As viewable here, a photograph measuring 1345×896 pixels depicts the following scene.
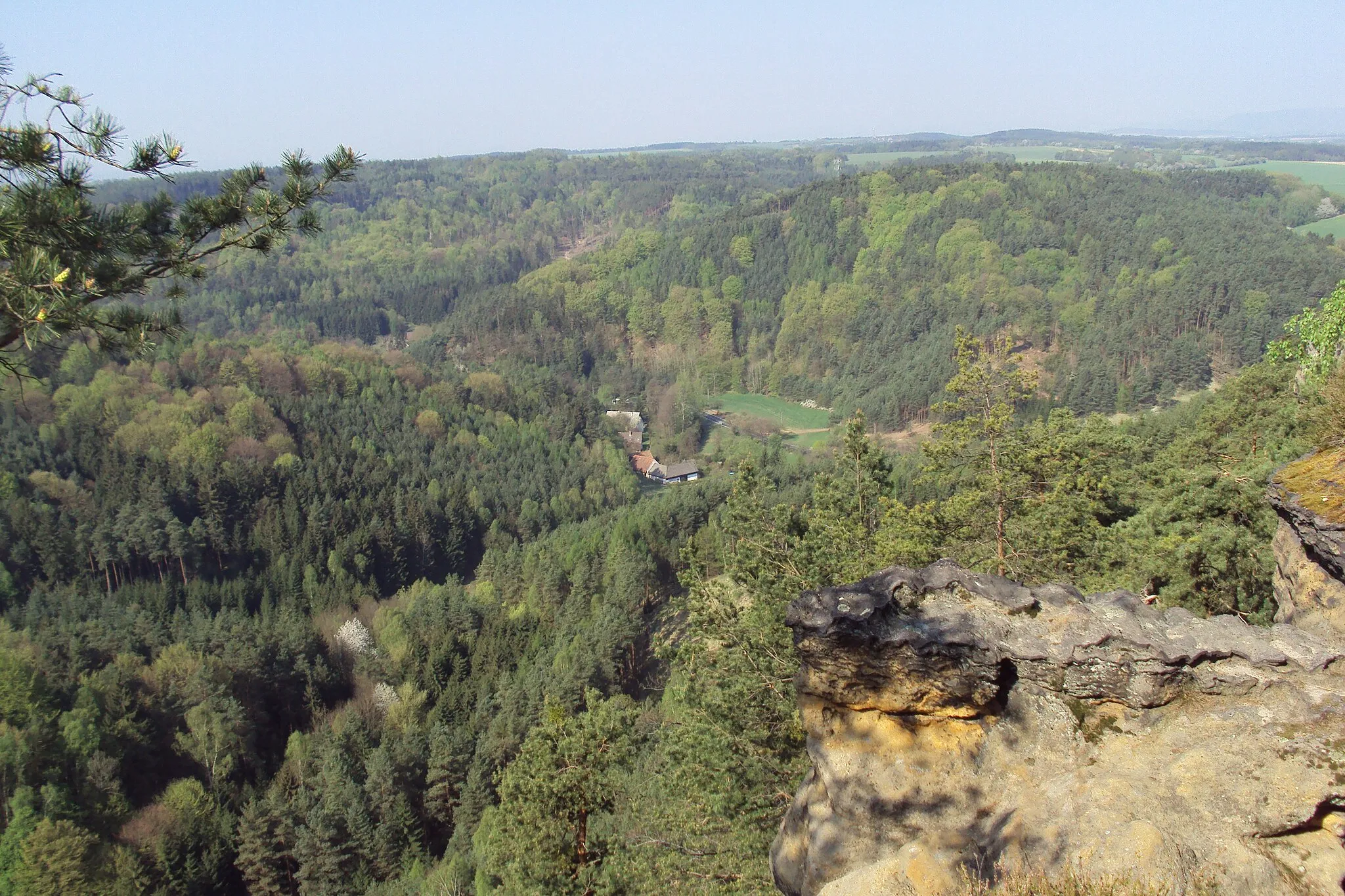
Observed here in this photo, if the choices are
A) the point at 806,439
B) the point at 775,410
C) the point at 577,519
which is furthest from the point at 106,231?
the point at 775,410

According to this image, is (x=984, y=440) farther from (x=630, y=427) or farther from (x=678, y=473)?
(x=630, y=427)

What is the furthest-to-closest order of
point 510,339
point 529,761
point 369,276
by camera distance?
point 369,276 → point 510,339 → point 529,761

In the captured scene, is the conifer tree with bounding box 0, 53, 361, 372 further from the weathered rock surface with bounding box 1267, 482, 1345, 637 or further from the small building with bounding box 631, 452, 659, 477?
the small building with bounding box 631, 452, 659, 477

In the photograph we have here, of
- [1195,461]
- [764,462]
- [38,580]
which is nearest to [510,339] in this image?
[764,462]

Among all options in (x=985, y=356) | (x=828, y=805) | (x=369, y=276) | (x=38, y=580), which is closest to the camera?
(x=828, y=805)

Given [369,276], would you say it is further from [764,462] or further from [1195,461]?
[1195,461]

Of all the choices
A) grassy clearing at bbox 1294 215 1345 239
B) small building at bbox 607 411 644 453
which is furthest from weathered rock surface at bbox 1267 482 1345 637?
grassy clearing at bbox 1294 215 1345 239

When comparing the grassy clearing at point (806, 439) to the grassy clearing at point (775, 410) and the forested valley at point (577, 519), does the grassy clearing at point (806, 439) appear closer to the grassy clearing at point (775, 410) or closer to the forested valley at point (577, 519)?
the forested valley at point (577, 519)
